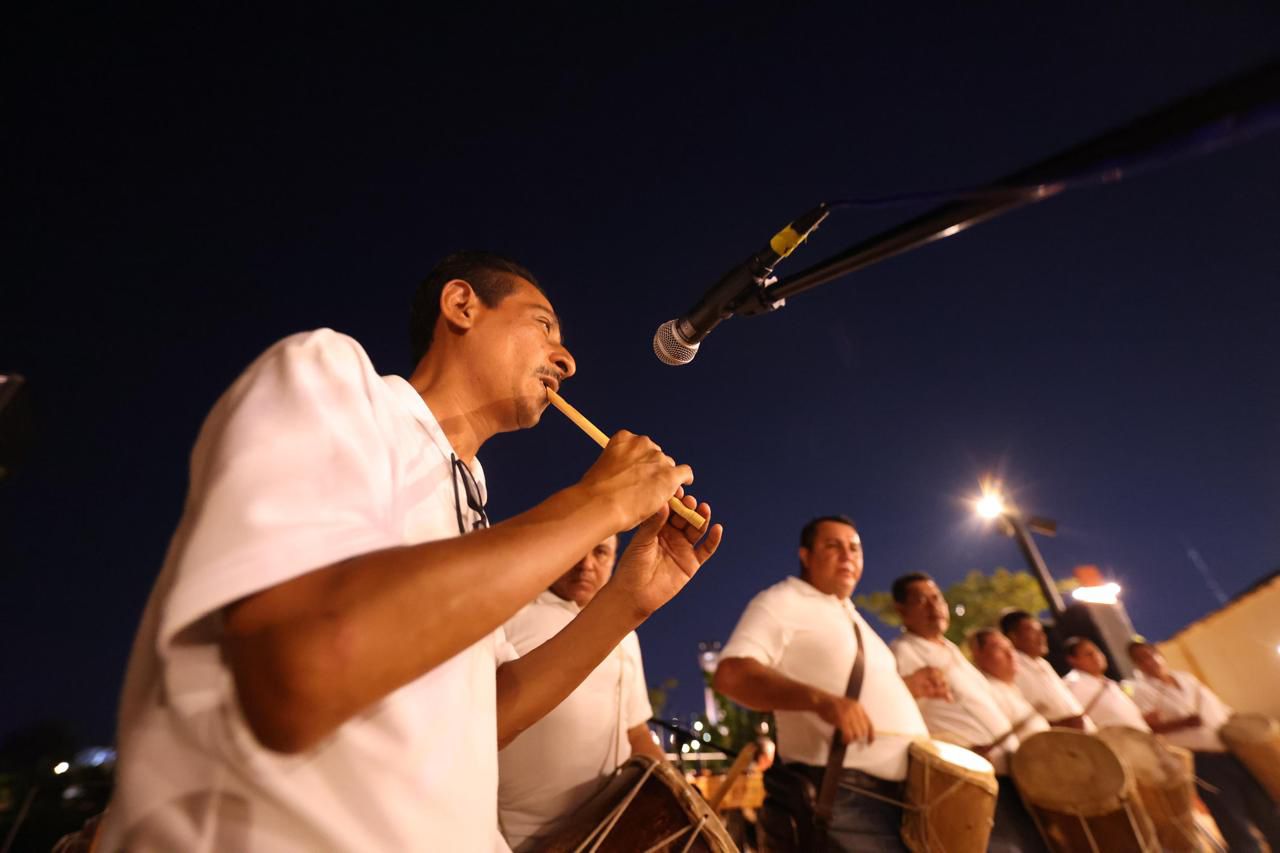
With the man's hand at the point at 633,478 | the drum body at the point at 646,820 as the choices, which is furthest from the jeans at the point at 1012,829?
the man's hand at the point at 633,478

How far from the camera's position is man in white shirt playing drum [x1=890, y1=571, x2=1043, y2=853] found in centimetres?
516

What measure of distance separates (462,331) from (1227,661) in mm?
20953

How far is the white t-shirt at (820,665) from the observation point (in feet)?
12.7

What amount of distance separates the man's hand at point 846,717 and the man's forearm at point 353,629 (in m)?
3.01

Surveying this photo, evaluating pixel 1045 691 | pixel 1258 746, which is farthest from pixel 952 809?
pixel 1258 746

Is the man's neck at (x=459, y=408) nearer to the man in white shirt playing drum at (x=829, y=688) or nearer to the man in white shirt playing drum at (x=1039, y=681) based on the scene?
the man in white shirt playing drum at (x=829, y=688)

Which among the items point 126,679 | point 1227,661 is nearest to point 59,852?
point 126,679

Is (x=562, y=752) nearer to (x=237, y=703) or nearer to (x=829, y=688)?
(x=829, y=688)

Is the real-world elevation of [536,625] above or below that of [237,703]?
above

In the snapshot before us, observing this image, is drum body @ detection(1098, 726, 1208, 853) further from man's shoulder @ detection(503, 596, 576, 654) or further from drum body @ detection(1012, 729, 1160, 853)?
man's shoulder @ detection(503, 596, 576, 654)

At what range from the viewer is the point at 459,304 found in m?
2.23

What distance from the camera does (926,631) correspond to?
5793 mm

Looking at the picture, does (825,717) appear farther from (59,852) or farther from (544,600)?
(59,852)

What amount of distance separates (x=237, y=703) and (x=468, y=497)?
86 cm
